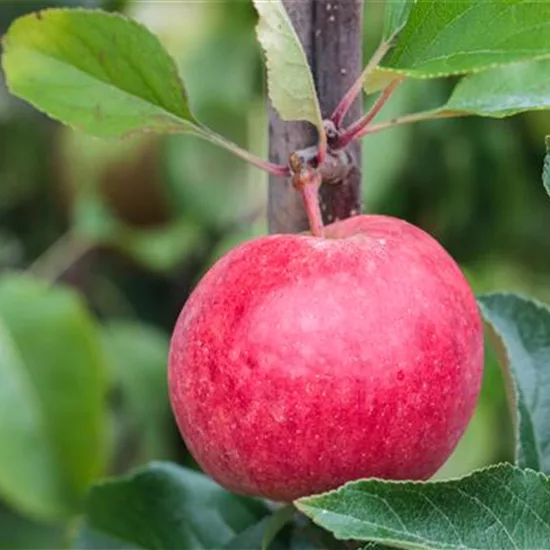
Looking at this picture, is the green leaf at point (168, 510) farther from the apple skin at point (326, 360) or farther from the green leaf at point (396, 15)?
the green leaf at point (396, 15)

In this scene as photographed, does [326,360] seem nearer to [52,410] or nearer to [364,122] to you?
[364,122]

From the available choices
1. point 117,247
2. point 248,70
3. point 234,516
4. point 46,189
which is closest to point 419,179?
point 248,70

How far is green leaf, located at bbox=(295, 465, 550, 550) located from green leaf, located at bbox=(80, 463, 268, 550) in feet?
0.71

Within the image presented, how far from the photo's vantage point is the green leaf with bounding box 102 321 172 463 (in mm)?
1575

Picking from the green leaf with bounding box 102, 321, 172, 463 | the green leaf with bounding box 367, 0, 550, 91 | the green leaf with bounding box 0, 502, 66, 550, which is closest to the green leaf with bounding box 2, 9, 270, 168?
the green leaf with bounding box 367, 0, 550, 91

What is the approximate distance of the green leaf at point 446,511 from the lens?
21.3 inches

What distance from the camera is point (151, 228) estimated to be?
1850 millimetres

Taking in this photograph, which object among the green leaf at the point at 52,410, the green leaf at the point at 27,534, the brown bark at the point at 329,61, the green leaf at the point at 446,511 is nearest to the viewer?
the green leaf at the point at 446,511

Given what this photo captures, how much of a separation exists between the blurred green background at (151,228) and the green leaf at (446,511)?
0.77 metres

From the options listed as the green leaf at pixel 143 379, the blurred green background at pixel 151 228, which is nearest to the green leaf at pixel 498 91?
the blurred green background at pixel 151 228

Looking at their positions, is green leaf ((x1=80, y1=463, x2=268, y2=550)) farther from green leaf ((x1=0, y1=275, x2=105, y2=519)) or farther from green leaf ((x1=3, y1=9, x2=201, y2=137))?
green leaf ((x1=0, y1=275, x2=105, y2=519))

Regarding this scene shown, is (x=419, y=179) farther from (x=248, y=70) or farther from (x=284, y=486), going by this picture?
(x=284, y=486)

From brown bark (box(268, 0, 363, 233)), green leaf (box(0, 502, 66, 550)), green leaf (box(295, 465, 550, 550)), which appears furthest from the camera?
green leaf (box(0, 502, 66, 550))

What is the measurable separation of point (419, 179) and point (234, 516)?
3.44ft
